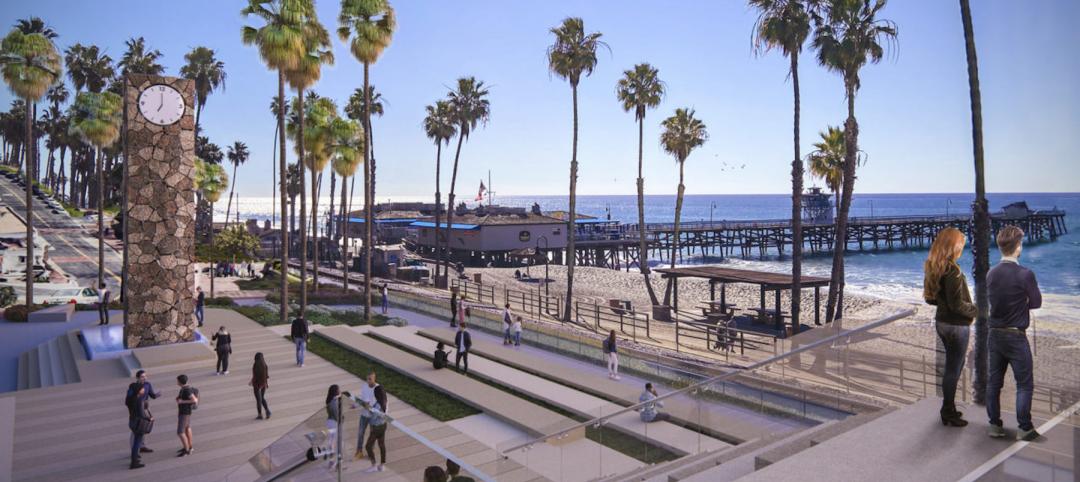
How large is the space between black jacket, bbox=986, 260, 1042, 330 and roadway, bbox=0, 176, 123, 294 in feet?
138

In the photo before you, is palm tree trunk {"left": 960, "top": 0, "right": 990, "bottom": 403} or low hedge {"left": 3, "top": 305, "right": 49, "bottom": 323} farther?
low hedge {"left": 3, "top": 305, "right": 49, "bottom": 323}

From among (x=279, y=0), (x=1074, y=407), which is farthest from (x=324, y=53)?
(x=1074, y=407)

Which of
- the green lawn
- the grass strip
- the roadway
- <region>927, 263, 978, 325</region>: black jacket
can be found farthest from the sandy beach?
the roadway

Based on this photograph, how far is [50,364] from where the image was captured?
1959 centimetres

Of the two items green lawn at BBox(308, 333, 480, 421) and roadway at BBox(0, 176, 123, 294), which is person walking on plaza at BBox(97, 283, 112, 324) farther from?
roadway at BBox(0, 176, 123, 294)

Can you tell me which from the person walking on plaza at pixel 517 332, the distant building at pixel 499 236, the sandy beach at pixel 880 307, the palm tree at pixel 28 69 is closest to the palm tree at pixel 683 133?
the sandy beach at pixel 880 307

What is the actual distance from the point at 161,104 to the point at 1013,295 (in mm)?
21245

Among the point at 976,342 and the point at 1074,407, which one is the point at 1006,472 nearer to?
the point at 1074,407

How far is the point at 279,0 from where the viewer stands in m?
26.6

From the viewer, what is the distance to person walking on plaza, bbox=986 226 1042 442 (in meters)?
5.32

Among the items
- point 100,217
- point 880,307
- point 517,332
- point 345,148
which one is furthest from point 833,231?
point 100,217

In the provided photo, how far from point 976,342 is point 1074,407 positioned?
4.30m

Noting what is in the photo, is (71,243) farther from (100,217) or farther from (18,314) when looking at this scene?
(18,314)

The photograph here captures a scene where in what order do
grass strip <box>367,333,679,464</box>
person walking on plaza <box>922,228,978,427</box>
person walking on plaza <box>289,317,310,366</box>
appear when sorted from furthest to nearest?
person walking on plaza <box>289,317,310,366</box> → grass strip <box>367,333,679,464</box> → person walking on plaza <box>922,228,978,427</box>
